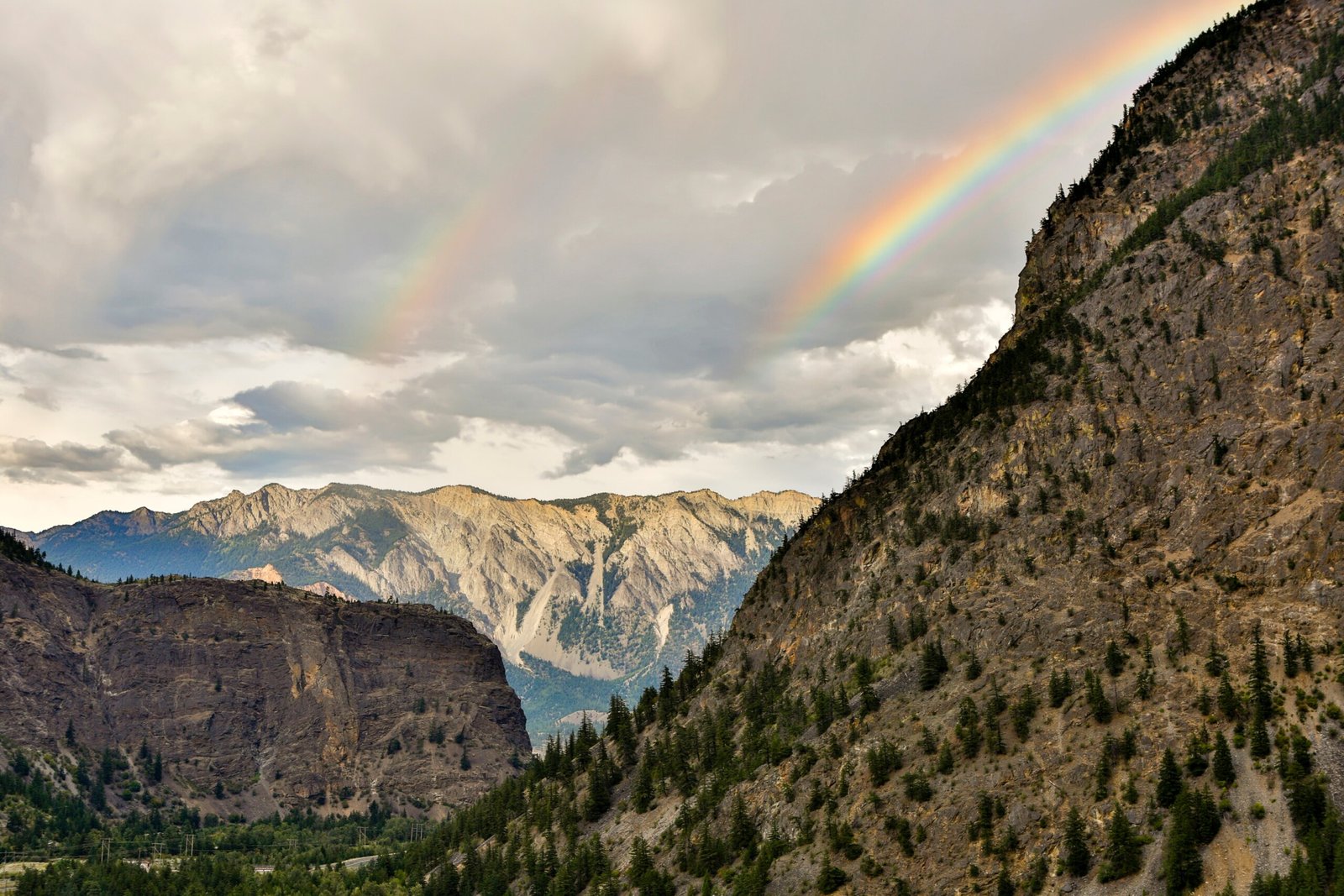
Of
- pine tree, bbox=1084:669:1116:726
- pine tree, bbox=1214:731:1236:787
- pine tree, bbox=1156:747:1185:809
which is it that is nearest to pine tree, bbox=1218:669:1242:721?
pine tree, bbox=1214:731:1236:787

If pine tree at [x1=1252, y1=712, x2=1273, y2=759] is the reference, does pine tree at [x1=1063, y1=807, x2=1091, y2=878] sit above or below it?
below

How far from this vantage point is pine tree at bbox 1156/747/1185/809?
496 feet

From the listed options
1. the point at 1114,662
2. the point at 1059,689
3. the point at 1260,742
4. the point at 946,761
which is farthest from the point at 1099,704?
the point at 946,761

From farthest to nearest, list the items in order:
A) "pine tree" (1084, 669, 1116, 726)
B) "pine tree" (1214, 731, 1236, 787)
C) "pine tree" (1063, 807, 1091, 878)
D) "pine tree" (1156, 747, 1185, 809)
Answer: "pine tree" (1084, 669, 1116, 726), "pine tree" (1156, 747, 1185, 809), "pine tree" (1063, 807, 1091, 878), "pine tree" (1214, 731, 1236, 787)

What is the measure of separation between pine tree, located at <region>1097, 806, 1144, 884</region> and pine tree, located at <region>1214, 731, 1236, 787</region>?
13.6 meters

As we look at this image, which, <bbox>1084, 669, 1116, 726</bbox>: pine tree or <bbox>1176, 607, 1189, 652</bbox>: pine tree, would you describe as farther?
<bbox>1176, 607, 1189, 652</bbox>: pine tree

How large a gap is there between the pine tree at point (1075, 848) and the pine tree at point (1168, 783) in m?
11.2

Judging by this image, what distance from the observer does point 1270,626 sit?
167m

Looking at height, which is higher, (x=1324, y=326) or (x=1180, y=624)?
(x=1324, y=326)

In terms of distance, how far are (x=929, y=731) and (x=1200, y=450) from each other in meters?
68.3

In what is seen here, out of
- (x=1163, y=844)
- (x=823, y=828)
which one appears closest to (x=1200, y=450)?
(x=1163, y=844)

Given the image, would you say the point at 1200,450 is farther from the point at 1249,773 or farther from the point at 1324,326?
the point at 1249,773

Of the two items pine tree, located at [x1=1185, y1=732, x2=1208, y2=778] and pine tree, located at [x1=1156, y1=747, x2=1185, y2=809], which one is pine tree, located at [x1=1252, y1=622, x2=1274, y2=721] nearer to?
pine tree, located at [x1=1185, y1=732, x2=1208, y2=778]

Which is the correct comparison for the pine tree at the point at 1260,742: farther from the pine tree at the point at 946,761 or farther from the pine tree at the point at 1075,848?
the pine tree at the point at 946,761
